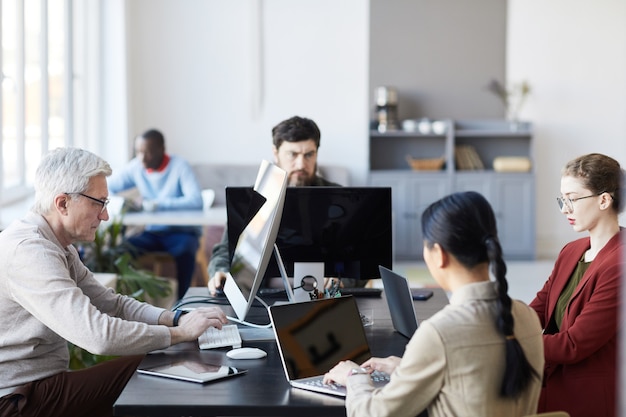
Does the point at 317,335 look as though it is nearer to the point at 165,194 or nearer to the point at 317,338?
the point at 317,338

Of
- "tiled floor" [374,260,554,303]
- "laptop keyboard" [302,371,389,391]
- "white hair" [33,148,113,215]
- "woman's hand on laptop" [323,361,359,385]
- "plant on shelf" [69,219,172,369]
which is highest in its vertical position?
"white hair" [33,148,113,215]

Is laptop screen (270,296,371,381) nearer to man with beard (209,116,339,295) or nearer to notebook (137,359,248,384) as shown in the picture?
notebook (137,359,248,384)

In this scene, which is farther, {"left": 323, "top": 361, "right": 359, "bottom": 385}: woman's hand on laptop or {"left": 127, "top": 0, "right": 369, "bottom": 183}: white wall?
{"left": 127, "top": 0, "right": 369, "bottom": 183}: white wall

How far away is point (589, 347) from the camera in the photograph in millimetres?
2623

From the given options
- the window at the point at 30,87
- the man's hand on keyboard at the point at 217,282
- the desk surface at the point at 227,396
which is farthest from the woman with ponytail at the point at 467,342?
the window at the point at 30,87

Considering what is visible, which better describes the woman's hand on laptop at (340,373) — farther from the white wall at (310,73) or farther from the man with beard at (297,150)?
the white wall at (310,73)

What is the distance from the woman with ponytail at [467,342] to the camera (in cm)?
196

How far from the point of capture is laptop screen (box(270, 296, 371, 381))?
246cm

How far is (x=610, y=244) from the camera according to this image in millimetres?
2732

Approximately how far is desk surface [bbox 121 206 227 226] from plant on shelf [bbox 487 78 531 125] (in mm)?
3622

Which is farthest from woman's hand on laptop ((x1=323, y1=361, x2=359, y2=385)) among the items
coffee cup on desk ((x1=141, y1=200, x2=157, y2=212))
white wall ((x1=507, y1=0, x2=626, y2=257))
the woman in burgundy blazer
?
white wall ((x1=507, y1=0, x2=626, y2=257))

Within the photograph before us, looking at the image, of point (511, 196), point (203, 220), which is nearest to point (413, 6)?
point (511, 196)

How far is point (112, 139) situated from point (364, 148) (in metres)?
2.43

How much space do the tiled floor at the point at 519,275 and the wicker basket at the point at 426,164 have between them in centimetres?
90
